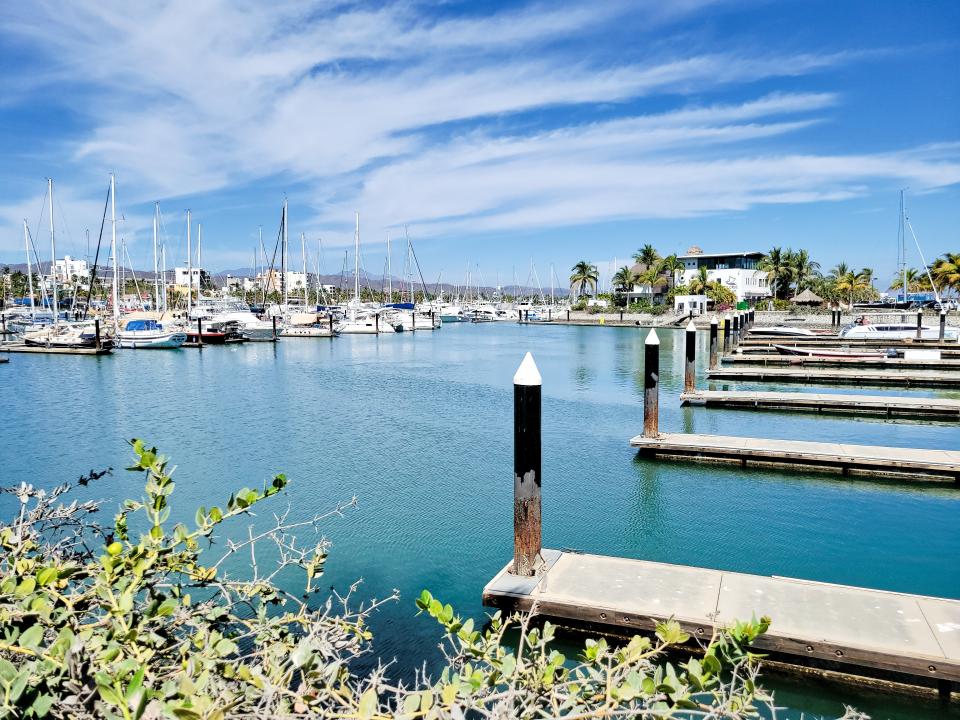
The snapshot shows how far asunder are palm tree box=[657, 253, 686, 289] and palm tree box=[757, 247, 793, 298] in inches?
386

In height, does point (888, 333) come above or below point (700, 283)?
below

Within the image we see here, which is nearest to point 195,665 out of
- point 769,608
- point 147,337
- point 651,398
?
point 769,608

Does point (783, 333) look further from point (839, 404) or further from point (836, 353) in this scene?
point (839, 404)

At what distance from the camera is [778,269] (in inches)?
3285

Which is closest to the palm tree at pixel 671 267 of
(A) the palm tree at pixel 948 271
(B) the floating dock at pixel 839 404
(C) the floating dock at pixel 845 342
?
(A) the palm tree at pixel 948 271

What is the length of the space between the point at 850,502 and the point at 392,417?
1424 cm

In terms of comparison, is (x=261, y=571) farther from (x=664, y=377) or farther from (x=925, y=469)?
(x=664, y=377)

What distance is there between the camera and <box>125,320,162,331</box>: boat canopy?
48875 mm

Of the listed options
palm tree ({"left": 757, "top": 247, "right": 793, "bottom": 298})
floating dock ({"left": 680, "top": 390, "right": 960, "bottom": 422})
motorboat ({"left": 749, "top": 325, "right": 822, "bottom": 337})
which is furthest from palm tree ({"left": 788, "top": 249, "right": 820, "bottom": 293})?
floating dock ({"left": 680, "top": 390, "right": 960, "bottom": 422})

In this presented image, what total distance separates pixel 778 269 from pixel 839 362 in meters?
55.1

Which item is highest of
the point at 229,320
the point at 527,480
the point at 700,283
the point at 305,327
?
the point at 700,283

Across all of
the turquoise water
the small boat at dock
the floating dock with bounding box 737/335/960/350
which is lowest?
the turquoise water

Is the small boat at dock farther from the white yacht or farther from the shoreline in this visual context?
the white yacht

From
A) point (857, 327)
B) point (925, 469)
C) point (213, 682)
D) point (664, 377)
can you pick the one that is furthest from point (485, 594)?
point (857, 327)
